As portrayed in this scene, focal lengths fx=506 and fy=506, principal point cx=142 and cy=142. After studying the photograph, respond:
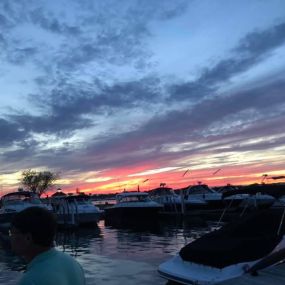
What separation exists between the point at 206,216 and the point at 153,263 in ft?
81.3

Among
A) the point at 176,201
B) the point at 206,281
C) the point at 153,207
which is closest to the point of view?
the point at 206,281

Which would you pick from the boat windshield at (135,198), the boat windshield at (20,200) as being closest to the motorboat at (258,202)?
the boat windshield at (135,198)

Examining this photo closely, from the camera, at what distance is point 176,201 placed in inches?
2005

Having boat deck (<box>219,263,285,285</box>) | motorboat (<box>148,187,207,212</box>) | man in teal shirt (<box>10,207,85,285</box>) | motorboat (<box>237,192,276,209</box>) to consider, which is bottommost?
boat deck (<box>219,263,285,285</box>)

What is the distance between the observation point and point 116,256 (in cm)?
1944

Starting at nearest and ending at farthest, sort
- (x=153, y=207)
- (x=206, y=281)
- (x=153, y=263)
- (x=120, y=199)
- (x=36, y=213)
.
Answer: (x=36, y=213)
(x=206, y=281)
(x=153, y=263)
(x=153, y=207)
(x=120, y=199)

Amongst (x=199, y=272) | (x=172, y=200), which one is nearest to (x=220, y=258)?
(x=199, y=272)

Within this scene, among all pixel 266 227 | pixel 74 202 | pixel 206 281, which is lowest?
pixel 206 281

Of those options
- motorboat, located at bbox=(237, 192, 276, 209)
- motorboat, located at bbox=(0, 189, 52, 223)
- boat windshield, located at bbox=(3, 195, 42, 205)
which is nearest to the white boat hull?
motorboat, located at bbox=(237, 192, 276, 209)

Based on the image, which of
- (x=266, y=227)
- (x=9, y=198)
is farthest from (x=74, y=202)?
(x=266, y=227)

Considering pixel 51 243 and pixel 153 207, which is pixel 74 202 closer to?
pixel 153 207

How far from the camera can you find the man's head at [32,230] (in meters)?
2.93

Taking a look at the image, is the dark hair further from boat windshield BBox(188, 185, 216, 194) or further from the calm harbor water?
boat windshield BBox(188, 185, 216, 194)

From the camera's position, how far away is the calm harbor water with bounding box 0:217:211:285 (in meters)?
14.5
